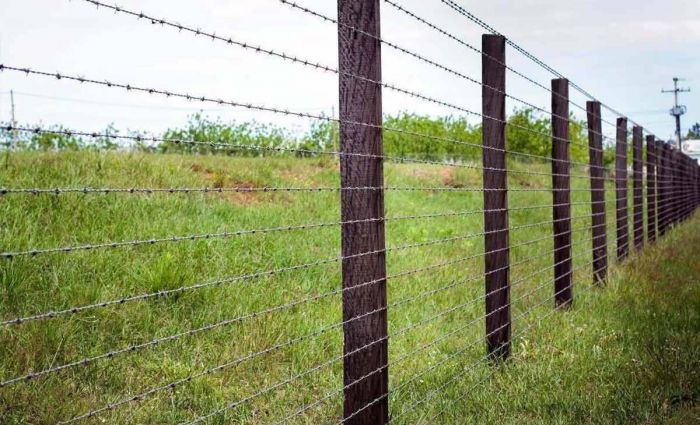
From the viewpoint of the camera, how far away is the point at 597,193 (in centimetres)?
972

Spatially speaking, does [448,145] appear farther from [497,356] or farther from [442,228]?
[497,356]

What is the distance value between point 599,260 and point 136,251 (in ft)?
18.3

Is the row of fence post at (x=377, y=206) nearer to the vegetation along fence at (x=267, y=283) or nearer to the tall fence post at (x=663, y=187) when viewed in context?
the vegetation along fence at (x=267, y=283)

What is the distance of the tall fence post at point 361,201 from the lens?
3.56m

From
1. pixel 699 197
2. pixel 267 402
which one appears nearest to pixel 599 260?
pixel 267 402

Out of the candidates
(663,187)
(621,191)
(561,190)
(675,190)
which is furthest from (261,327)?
(675,190)

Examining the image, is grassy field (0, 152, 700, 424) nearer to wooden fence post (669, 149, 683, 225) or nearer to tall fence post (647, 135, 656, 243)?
tall fence post (647, 135, 656, 243)

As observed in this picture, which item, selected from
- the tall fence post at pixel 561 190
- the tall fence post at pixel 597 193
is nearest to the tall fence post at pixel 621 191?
the tall fence post at pixel 597 193

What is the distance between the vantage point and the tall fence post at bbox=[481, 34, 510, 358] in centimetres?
546

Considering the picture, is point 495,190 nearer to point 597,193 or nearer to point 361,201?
point 361,201

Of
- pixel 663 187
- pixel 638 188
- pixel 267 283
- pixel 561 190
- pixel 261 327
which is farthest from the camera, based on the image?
pixel 663 187

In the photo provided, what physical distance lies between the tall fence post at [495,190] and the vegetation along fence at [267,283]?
1 cm

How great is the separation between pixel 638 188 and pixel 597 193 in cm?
456

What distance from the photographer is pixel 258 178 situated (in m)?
12.3
